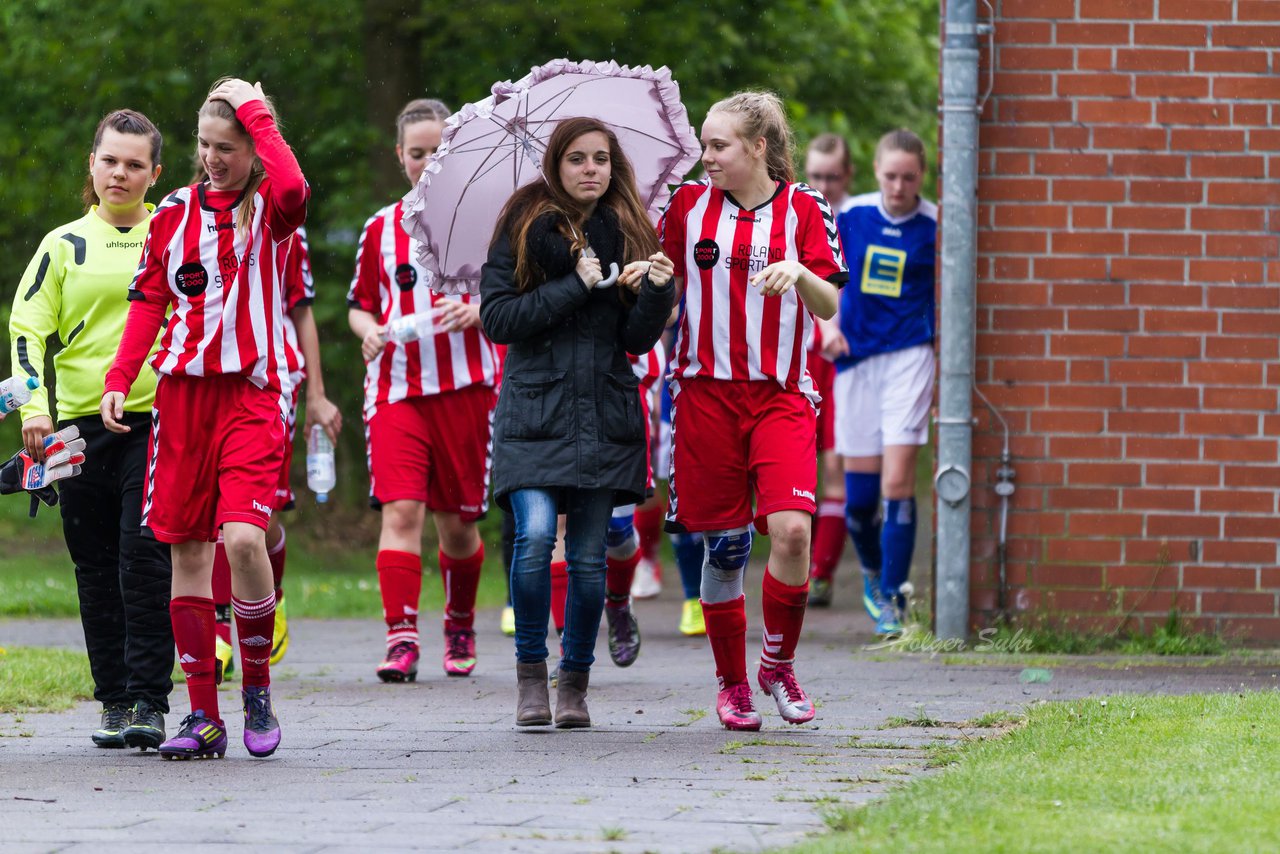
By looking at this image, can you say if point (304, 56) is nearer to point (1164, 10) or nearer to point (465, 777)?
point (1164, 10)

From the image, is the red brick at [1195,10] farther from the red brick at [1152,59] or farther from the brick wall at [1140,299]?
the red brick at [1152,59]

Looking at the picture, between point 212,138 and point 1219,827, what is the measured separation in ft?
11.3

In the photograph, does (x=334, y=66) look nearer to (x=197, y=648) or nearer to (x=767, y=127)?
(x=767, y=127)

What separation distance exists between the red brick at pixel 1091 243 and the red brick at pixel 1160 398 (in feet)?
1.96

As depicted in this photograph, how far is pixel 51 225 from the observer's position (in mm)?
17531

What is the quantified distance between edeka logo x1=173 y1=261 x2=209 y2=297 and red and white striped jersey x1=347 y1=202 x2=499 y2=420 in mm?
2222

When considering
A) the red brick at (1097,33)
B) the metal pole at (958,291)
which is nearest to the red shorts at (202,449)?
the metal pole at (958,291)

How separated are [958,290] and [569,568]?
277 cm

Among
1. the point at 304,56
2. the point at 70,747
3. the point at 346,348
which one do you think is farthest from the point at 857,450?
the point at 304,56

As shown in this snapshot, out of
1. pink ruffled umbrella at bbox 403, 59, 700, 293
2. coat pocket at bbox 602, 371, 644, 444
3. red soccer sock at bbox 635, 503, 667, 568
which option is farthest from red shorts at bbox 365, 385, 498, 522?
red soccer sock at bbox 635, 503, 667, 568

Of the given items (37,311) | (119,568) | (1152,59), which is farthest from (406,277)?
(1152,59)

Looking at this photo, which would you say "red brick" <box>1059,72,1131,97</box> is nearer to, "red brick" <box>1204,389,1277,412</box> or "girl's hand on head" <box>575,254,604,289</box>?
"red brick" <box>1204,389,1277,412</box>

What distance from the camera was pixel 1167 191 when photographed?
8.38 meters

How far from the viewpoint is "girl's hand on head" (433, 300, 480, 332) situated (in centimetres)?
789
